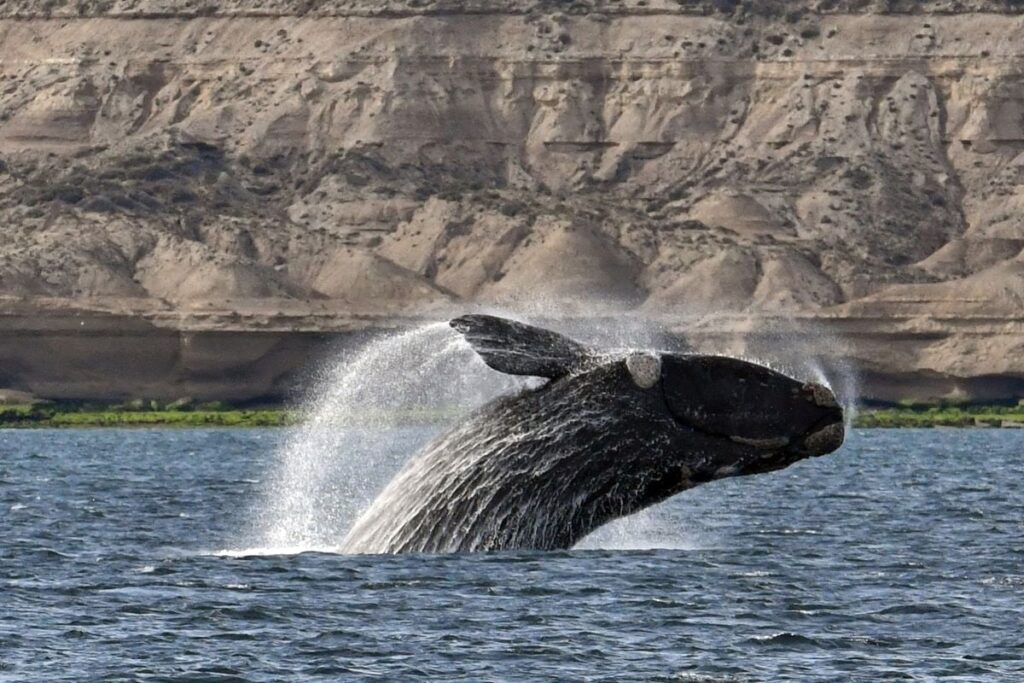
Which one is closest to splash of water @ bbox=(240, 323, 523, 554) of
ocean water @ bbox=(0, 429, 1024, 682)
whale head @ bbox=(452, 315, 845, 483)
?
ocean water @ bbox=(0, 429, 1024, 682)

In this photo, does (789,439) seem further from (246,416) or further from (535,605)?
(246,416)

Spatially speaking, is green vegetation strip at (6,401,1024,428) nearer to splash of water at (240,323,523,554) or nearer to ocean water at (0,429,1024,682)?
splash of water at (240,323,523,554)

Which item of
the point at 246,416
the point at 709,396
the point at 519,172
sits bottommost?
the point at 709,396

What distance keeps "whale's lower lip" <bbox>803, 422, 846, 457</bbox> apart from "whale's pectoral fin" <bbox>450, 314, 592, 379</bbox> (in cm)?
224

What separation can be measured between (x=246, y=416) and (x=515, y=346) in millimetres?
83955

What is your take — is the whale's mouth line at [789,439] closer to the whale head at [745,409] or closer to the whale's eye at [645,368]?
the whale head at [745,409]

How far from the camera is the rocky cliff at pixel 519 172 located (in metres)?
112

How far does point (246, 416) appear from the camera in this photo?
106m

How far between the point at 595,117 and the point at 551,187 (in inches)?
248

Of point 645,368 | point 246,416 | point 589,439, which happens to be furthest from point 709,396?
point 246,416

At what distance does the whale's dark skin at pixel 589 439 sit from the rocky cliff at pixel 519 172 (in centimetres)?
8173

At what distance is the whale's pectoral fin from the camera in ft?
72.6

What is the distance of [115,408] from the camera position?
10806 cm

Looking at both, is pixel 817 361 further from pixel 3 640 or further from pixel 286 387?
pixel 3 640
